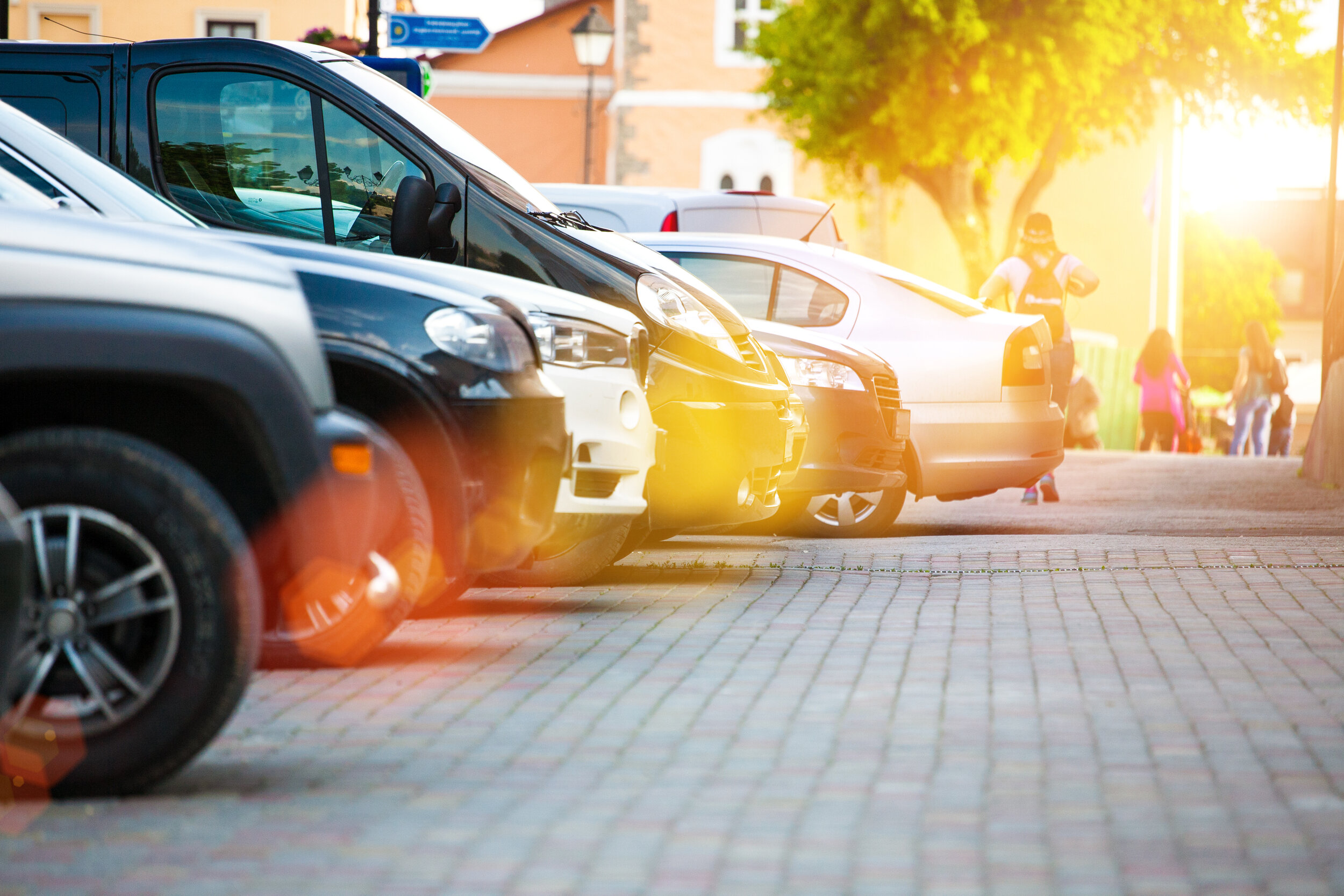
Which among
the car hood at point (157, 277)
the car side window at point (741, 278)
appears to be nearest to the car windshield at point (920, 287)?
the car side window at point (741, 278)

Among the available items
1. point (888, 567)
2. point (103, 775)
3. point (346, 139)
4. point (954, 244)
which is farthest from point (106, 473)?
point (954, 244)

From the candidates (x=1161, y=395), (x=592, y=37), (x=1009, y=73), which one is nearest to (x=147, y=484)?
(x=1161, y=395)

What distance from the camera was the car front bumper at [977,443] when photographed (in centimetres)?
1056

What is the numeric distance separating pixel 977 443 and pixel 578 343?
4.27m

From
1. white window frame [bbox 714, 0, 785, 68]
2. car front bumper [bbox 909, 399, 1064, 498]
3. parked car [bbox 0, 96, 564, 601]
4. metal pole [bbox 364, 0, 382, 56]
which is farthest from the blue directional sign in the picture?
white window frame [bbox 714, 0, 785, 68]

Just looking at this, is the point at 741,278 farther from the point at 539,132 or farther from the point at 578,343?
the point at 539,132

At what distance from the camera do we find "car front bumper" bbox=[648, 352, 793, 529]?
7.84 meters

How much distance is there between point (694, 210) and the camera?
594 inches

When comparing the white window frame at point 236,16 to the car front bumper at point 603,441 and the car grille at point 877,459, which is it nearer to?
the car grille at point 877,459

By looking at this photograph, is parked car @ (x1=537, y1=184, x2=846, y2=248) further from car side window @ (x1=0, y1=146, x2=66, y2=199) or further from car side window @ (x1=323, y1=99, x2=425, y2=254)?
car side window @ (x1=0, y1=146, x2=66, y2=199)

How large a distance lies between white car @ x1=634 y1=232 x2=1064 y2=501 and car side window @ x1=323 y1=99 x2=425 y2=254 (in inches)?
110

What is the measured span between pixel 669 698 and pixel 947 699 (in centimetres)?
82

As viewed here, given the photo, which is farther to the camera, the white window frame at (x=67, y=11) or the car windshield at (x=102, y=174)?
the white window frame at (x=67, y=11)

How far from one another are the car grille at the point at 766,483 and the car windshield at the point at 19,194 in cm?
316
